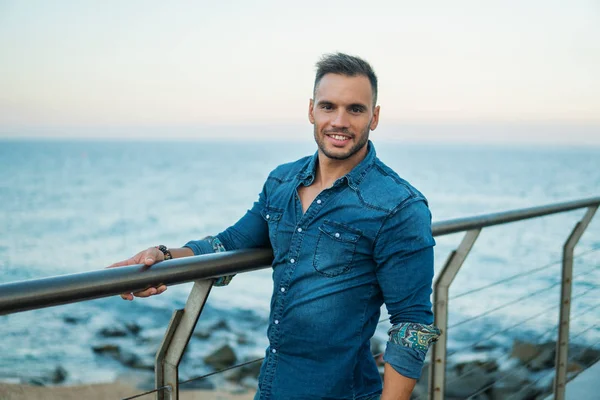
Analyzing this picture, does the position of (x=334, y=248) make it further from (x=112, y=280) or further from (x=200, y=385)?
(x=200, y=385)

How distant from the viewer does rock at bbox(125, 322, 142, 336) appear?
56.0 ft

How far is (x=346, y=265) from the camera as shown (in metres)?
1.66

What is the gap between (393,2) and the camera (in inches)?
1094

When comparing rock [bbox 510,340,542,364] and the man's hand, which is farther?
rock [bbox 510,340,542,364]

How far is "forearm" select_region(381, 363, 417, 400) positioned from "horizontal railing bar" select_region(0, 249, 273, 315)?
0.45m

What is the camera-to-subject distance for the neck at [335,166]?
177 centimetres

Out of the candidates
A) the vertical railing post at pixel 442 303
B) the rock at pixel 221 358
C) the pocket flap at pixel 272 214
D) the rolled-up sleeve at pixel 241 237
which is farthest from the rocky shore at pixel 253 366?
the pocket flap at pixel 272 214

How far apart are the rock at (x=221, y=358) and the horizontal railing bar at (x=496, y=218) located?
10139 millimetres

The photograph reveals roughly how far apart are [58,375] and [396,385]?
1580 centimetres

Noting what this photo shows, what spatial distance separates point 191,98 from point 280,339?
2171 inches

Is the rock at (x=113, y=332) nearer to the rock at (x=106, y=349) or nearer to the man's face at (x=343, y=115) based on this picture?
the rock at (x=106, y=349)

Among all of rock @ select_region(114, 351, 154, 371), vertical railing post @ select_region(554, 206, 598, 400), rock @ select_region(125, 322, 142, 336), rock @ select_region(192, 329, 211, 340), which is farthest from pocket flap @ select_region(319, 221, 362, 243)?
rock @ select_region(125, 322, 142, 336)

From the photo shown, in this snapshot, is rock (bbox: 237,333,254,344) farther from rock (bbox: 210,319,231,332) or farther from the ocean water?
rock (bbox: 210,319,231,332)

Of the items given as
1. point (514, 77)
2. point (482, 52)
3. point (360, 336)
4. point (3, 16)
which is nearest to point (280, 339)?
point (360, 336)
